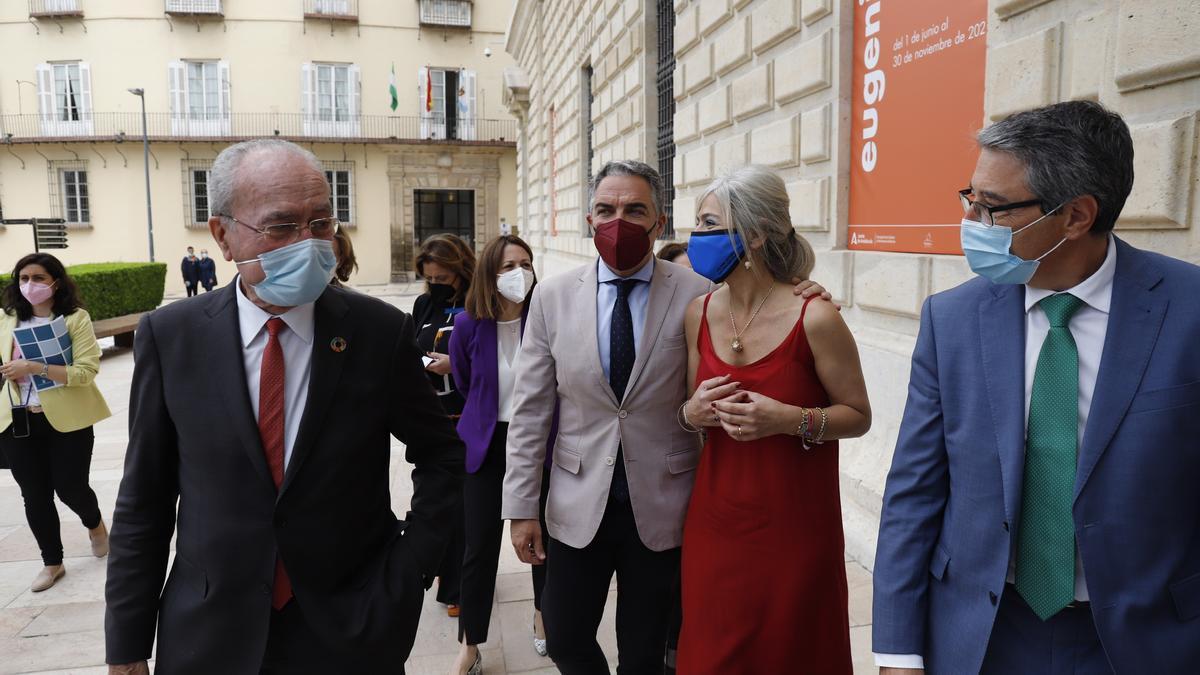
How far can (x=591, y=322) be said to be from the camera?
→ 276cm

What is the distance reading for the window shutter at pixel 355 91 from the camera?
103ft

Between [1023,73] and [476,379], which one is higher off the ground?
[1023,73]

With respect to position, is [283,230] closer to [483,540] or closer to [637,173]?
[637,173]

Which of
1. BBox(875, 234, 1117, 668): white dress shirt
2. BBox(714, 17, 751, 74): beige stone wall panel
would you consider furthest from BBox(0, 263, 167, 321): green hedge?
BBox(875, 234, 1117, 668): white dress shirt

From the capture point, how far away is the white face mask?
3.80 meters

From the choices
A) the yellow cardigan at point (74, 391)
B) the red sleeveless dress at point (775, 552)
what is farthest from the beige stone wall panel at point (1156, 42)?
the yellow cardigan at point (74, 391)

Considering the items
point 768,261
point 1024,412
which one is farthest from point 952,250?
point 1024,412

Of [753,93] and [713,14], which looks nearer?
[753,93]

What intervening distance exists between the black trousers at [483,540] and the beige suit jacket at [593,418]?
0.66 metres

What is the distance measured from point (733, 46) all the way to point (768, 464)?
17.2 ft

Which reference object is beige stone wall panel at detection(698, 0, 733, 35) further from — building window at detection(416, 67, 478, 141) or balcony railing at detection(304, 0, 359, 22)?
balcony railing at detection(304, 0, 359, 22)

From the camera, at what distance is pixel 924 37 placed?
454cm

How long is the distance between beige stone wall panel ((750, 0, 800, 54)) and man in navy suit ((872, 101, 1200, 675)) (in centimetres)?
439

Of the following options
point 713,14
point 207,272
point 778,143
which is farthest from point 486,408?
point 207,272
